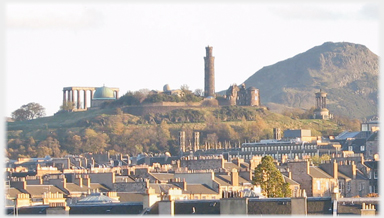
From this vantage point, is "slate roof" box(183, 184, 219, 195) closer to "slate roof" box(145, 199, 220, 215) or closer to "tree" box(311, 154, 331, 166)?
"slate roof" box(145, 199, 220, 215)

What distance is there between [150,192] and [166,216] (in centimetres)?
338

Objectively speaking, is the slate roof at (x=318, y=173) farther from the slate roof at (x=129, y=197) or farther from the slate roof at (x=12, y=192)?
the slate roof at (x=12, y=192)

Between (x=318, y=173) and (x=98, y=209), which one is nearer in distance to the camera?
(x=98, y=209)

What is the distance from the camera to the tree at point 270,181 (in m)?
67.7

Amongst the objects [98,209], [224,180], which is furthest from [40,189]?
[98,209]

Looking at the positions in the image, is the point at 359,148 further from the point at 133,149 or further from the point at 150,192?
the point at 150,192

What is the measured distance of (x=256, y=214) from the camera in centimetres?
4666

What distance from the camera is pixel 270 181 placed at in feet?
229

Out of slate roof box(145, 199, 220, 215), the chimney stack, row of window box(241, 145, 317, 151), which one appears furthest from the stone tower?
slate roof box(145, 199, 220, 215)

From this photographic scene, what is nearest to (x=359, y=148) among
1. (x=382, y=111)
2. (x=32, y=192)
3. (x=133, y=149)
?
(x=133, y=149)

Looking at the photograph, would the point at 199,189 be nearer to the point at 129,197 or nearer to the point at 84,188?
the point at 129,197

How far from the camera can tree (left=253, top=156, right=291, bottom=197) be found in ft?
222

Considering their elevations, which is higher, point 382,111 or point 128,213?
point 382,111

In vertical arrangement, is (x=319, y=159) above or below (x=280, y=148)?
below
